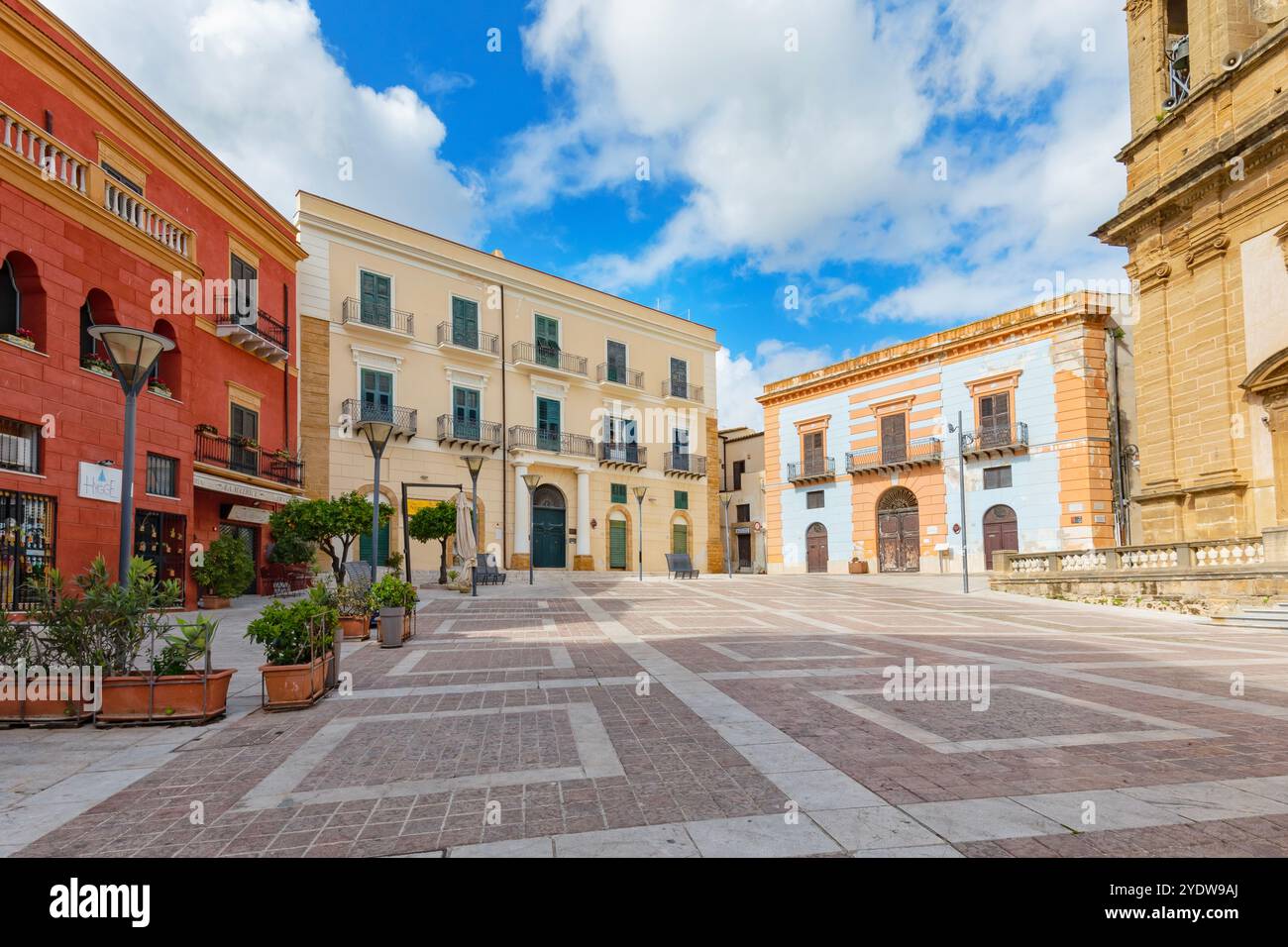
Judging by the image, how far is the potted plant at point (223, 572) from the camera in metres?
14.1

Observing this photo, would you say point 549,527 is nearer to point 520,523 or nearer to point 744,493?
point 520,523

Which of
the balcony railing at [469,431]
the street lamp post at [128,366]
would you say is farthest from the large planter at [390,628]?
the balcony railing at [469,431]

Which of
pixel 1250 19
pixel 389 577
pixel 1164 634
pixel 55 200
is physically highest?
pixel 1250 19

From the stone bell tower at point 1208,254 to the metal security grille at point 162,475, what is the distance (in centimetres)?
2103

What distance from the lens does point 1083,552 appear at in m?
17.2

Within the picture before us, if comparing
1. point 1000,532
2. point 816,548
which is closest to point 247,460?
point 816,548

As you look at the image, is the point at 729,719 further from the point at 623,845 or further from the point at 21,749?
the point at 21,749

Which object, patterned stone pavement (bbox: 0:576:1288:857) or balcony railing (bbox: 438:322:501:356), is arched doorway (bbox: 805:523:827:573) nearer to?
balcony railing (bbox: 438:322:501:356)

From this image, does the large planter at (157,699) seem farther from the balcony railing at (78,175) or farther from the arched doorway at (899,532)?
the arched doorway at (899,532)

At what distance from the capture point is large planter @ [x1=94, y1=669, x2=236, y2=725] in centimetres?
525

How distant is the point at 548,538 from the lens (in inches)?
1178

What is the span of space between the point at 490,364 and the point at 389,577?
1971cm
